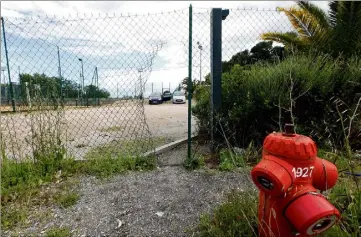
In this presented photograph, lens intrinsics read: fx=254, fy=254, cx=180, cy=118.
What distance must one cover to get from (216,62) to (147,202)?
7.74ft

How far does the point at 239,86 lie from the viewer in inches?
167

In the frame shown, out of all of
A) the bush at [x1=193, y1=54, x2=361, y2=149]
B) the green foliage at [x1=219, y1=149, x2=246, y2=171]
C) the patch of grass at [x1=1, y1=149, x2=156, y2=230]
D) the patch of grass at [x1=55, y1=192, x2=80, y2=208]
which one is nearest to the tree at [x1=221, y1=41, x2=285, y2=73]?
the bush at [x1=193, y1=54, x2=361, y2=149]

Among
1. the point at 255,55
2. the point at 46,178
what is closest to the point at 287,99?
the point at 46,178

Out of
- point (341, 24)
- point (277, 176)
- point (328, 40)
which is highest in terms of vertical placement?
point (341, 24)

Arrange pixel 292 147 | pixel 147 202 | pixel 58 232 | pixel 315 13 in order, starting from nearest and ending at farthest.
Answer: pixel 292 147, pixel 58 232, pixel 147 202, pixel 315 13

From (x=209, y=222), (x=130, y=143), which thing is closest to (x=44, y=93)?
(x=130, y=143)

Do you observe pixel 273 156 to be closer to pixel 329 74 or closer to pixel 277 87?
Result: pixel 277 87

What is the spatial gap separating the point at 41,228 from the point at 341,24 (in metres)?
8.19

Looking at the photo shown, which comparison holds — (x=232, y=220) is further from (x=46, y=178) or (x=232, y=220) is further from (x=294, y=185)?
(x=46, y=178)

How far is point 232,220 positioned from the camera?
2033 mm

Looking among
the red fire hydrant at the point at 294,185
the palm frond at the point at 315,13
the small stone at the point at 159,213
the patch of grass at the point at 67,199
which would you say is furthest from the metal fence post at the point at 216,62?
the palm frond at the point at 315,13

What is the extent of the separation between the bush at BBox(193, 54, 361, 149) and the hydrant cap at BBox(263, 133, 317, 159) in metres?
2.21

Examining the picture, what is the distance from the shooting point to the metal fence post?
3.86 m

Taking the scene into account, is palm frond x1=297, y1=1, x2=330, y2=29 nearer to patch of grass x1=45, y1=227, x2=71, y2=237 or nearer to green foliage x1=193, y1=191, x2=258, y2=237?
green foliage x1=193, y1=191, x2=258, y2=237
